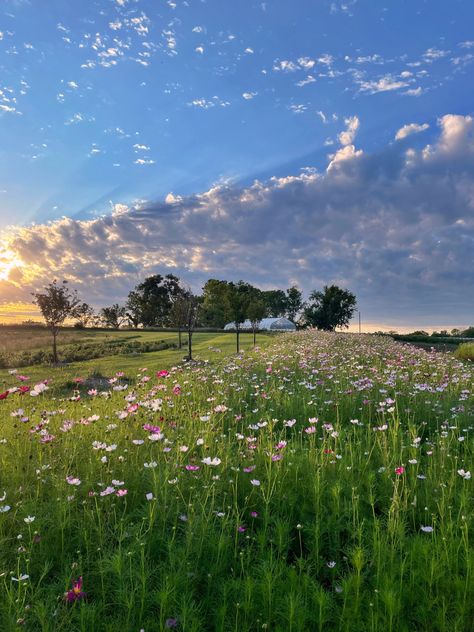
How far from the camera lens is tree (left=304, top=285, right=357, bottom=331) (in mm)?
76375

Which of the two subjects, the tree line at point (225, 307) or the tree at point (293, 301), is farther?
the tree at point (293, 301)

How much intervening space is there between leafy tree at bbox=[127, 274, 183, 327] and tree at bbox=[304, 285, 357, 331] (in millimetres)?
28016

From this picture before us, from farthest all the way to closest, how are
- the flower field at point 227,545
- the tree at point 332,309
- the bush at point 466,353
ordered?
the tree at point 332,309 < the bush at point 466,353 < the flower field at point 227,545

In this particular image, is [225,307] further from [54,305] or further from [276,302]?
[276,302]

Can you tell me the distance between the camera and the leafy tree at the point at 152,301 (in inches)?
3398

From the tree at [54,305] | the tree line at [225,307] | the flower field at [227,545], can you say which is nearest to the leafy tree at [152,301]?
the tree line at [225,307]

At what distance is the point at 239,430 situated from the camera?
6.69 meters

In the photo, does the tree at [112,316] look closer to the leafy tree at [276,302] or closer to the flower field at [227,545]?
the leafy tree at [276,302]

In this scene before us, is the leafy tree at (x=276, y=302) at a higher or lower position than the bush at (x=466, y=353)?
higher

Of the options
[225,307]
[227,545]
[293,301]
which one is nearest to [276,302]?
[293,301]

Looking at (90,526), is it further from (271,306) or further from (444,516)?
(271,306)

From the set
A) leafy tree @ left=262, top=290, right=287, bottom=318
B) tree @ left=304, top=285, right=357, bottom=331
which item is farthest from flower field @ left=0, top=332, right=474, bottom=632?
leafy tree @ left=262, top=290, right=287, bottom=318

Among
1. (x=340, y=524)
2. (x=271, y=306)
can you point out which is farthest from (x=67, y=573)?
(x=271, y=306)

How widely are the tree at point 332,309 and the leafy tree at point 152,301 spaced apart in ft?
91.9
